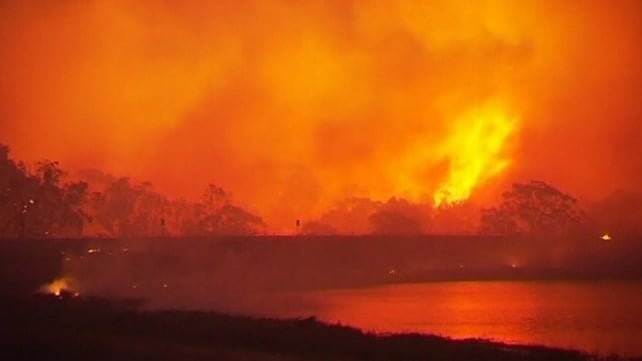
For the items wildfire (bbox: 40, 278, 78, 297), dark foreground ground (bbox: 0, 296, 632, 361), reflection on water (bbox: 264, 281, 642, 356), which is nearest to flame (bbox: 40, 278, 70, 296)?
wildfire (bbox: 40, 278, 78, 297)

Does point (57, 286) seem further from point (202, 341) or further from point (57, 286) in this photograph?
point (202, 341)

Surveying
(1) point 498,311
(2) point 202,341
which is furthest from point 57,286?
(2) point 202,341

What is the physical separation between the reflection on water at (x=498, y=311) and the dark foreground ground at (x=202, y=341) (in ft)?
33.3

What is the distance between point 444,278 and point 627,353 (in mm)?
113499

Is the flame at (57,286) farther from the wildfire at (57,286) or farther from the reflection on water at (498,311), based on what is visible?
the reflection on water at (498,311)

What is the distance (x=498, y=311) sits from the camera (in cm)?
9312

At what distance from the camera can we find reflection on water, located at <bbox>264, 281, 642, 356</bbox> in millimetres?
67312

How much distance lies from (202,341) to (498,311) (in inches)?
1971

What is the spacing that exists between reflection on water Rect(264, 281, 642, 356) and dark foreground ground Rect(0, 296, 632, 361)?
1016cm

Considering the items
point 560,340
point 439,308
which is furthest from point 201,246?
point 560,340

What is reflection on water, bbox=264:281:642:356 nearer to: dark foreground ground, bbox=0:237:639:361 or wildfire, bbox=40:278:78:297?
dark foreground ground, bbox=0:237:639:361

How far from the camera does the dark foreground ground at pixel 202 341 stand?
42094 millimetres

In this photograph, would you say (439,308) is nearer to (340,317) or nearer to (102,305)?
(340,317)

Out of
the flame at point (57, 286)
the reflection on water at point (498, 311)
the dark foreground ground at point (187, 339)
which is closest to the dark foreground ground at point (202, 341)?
the dark foreground ground at point (187, 339)
